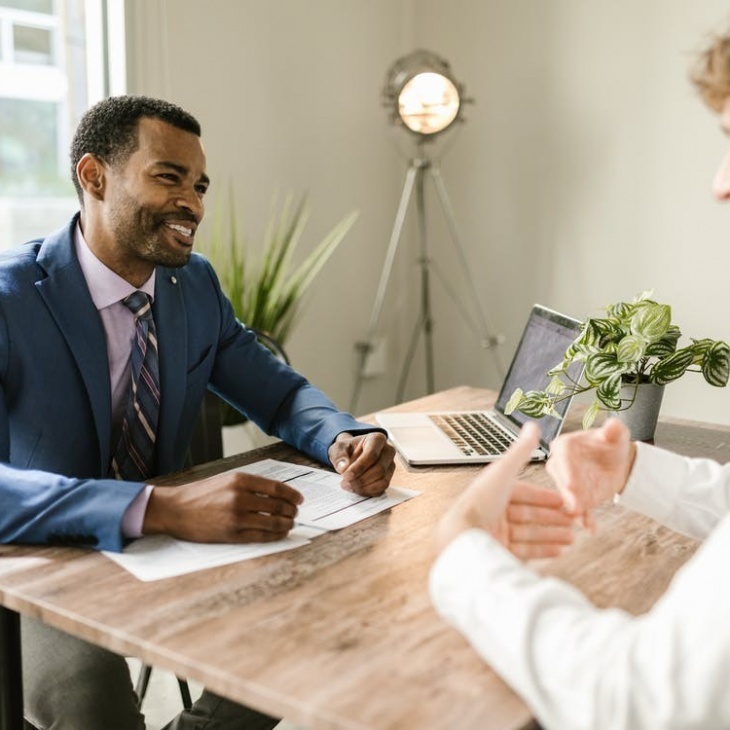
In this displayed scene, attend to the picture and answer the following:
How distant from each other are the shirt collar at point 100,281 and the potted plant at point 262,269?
2.89 feet

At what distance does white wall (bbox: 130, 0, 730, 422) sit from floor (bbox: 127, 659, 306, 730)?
4.91 ft

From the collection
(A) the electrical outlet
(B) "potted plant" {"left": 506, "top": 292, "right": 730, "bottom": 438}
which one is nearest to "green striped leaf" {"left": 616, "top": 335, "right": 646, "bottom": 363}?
(B) "potted plant" {"left": 506, "top": 292, "right": 730, "bottom": 438}

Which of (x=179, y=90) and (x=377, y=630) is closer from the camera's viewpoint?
(x=377, y=630)

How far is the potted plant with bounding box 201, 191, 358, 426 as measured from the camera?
287 centimetres

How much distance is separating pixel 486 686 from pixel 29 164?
7.49 feet

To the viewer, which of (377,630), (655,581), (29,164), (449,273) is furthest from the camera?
(449,273)

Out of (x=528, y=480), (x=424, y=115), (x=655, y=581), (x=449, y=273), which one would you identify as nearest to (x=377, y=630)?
(x=655, y=581)

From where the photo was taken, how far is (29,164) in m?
2.68

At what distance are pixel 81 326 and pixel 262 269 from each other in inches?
60.1

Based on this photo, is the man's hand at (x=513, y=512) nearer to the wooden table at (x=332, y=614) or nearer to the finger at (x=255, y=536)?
the wooden table at (x=332, y=614)

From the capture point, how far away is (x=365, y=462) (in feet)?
4.82

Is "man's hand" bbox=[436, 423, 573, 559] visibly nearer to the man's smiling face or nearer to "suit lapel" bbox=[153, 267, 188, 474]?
"suit lapel" bbox=[153, 267, 188, 474]

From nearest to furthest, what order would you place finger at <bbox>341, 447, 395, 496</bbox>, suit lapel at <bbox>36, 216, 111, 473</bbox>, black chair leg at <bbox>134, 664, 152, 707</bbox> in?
1. finger at <bbox>341, 447, 395, 496</bbox>
2. suit lapel at <bbox>36, 216, 111, 473</bbox>
3. black chair leg at <bbox>134, 664, 152, 707</bbox>

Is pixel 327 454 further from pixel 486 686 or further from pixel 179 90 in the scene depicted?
pixel 179 90
